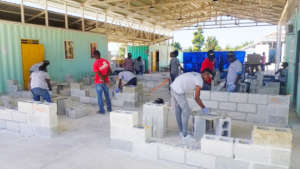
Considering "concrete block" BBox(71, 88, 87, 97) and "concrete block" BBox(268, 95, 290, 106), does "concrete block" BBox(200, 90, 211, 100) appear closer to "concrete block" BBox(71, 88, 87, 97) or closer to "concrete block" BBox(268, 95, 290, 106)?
"concrete block" BBox(268, 95, 290, 106)

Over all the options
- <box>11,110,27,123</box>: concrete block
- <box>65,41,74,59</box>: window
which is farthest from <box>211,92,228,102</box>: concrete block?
<box>65,41,74,59</box>: window

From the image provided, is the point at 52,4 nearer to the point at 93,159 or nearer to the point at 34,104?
the point at 34,104

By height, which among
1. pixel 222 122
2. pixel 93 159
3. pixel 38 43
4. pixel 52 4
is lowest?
pixel 93 159

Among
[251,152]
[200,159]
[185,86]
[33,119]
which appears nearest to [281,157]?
[251,152]

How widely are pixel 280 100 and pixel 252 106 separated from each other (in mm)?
623

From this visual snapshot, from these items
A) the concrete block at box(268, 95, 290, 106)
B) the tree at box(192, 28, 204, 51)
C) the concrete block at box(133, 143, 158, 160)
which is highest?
the tree at box(192, 28, 204, 51)

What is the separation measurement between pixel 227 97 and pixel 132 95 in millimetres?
2922

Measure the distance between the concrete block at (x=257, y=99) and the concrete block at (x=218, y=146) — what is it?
2.62m

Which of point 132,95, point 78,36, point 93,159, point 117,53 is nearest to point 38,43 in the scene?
point 78,36

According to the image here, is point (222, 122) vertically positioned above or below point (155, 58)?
below

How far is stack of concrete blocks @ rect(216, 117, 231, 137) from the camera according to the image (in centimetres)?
390

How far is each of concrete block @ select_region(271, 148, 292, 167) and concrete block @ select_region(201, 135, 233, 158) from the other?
53cm

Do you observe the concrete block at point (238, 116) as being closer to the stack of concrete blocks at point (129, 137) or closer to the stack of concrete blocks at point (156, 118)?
the stack of concrete blocks at point (156, 118)

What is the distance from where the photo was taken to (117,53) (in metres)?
34.2
